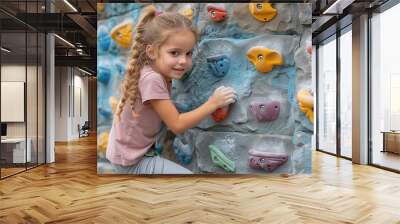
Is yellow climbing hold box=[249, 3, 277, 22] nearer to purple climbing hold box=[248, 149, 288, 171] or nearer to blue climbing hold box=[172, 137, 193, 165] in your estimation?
purple climbing hold box=[248, 149, 288, 171]

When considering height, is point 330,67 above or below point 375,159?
above

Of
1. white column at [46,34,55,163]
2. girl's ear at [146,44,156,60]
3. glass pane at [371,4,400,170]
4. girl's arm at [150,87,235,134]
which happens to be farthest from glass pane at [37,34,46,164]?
glass pane at [371,4,400,170]

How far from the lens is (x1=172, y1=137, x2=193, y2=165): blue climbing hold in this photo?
21.9ft

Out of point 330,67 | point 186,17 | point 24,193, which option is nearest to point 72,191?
point 24,193

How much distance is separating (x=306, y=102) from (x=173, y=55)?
2423 millimetres

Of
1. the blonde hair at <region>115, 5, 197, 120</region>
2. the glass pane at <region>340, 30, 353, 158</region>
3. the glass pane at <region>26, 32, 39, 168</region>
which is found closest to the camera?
the blonde hair at <region>115, 5, 197, 120</region>

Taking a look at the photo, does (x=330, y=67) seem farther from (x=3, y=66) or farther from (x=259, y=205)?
(x=3, y=66)

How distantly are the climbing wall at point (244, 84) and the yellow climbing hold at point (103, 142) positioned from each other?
4cm

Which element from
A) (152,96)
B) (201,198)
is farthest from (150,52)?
(201,198)

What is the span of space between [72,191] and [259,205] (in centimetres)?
276

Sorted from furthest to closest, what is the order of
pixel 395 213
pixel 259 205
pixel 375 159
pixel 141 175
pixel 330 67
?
1. pixel 330 67
2. pixel 375 159
3. pixel 141 175
4. pixel 259 205
5. pixel 395 213

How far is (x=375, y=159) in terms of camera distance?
8.41m

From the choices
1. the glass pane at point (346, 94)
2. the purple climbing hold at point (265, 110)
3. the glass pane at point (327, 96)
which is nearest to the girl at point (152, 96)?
the purple climbing hold at point (265, 110)

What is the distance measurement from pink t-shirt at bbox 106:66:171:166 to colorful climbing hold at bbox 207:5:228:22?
1.42m
